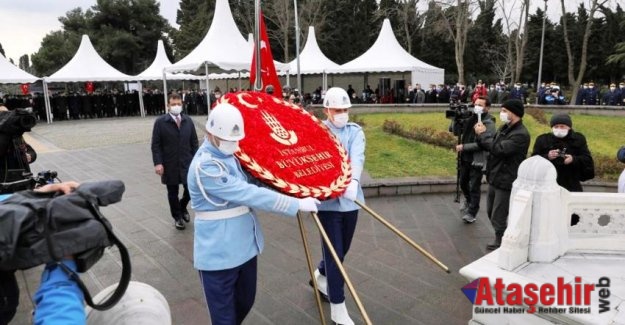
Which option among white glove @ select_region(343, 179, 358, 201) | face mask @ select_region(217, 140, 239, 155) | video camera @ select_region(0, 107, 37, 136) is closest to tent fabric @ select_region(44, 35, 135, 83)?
video camera @ select_region(0, 107, 37, 136)

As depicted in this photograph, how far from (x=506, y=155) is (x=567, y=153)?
0.57 m

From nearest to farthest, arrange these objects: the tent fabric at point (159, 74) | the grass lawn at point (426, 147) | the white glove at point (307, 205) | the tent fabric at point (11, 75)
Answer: the white glove at point (307, 205) < the grass lawn at point (426, 147) < the tent fabric at point (11, 75) < the tent fabric at point (159, 74)

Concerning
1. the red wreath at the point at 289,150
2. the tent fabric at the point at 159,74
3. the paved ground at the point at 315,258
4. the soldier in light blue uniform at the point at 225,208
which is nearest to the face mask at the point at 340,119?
the red wreath at the point at 289,150

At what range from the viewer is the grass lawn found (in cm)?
865

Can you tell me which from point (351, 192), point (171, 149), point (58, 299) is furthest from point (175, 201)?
point (58, 299)

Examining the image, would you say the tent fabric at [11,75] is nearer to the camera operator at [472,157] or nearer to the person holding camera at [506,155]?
the camera operator at [472,157]

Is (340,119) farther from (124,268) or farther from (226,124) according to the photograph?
(124,268)

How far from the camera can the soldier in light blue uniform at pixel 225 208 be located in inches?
100.0

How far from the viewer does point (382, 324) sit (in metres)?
3.51

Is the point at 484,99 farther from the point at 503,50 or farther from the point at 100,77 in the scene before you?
the point at 503,50

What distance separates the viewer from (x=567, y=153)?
4.59 meters

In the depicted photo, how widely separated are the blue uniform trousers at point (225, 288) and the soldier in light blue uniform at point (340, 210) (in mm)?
832

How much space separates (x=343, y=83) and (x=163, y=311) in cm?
3131

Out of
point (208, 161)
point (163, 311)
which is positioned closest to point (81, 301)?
point (163, 311)
